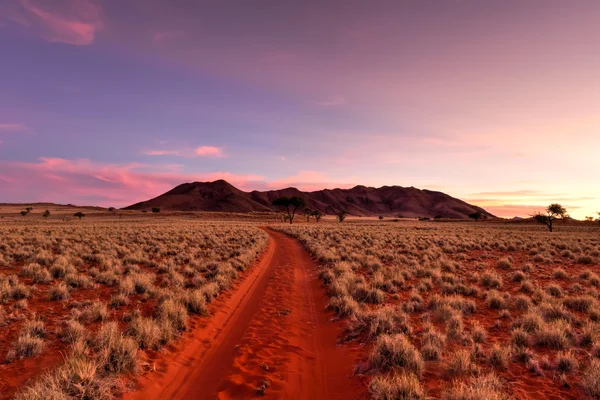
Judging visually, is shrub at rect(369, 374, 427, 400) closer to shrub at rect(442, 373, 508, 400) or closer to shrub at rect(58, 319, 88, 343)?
shrub at rect(442, 373, 508, 400)

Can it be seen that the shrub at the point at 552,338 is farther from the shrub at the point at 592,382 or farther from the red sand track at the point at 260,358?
the red sand track at the point at 260,358

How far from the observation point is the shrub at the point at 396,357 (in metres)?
6.19

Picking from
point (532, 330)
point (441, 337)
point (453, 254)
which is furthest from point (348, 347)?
point (453, 254)

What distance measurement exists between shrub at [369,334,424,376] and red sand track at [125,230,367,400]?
2.04 feet

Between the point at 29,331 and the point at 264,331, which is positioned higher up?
the point at 29,331

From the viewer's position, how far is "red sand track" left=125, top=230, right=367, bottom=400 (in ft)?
20.0

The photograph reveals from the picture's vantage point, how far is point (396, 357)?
21.3ft

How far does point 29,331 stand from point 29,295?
4.76 m

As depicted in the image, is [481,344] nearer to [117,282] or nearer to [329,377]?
[329,377]

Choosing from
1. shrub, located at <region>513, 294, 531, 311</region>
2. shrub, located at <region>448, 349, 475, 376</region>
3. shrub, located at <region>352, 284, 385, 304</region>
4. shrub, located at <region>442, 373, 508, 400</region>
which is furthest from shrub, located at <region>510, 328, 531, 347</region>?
shrub, located at <region>352, 284, 385, 304</region>

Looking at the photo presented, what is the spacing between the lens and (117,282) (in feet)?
44.0

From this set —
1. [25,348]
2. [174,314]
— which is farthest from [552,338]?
[25,348]

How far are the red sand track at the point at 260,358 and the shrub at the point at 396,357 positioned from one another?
62cm

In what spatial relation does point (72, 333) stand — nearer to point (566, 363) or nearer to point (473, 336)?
point (473, 336)
